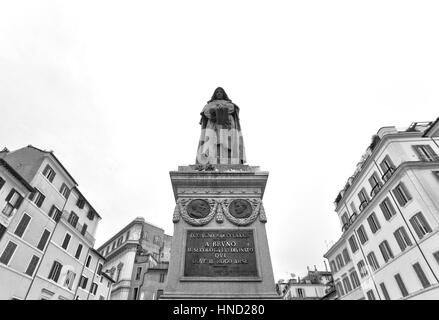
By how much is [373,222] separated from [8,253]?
1465 inches

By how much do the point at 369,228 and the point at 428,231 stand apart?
860cm

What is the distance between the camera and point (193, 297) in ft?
17.3

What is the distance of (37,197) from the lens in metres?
27.3

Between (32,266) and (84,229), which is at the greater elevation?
(84,229)

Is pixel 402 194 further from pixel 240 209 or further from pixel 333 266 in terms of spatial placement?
pixel 240 209

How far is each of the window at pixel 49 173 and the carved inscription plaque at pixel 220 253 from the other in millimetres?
29971

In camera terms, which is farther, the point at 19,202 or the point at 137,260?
the point at 137,260

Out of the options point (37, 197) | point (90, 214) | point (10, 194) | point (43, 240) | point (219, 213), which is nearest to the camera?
point (219, 213)

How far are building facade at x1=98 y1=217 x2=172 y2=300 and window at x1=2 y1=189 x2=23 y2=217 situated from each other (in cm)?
2751

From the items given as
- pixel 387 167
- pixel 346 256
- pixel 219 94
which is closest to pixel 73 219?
pixel 219 94

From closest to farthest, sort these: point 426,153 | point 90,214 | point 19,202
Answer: point 426,153 → point 19,202 → point 90,214

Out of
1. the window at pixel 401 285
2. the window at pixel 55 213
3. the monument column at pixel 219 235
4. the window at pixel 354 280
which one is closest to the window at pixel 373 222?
the window at pixel 401 285

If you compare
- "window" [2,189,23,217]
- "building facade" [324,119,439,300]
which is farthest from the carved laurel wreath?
"window" [2,189,23,217]
